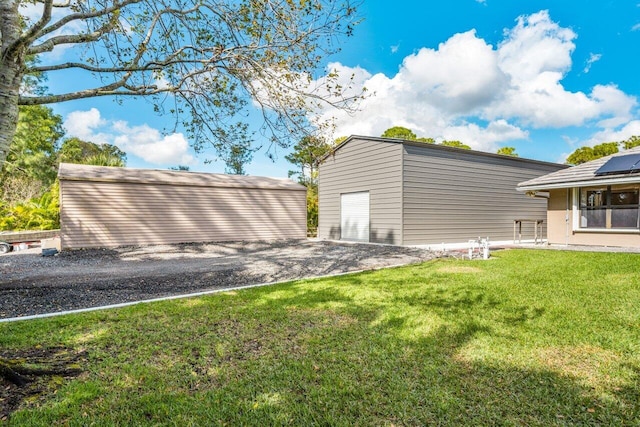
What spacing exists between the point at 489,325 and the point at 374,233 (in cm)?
1002

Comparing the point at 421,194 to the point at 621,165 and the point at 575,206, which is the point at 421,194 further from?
the point at 621,165

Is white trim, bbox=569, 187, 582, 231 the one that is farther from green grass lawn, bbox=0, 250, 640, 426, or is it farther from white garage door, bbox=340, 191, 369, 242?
white garage door, bbox=340, 191, 369, 242

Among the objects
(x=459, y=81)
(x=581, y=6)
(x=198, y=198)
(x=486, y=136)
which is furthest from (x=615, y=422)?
(x=486, y=136)

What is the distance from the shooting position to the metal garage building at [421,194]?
12.5 m

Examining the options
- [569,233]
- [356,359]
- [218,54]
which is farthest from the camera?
[569,233]

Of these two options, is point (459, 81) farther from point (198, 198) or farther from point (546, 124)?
point (198, 198)

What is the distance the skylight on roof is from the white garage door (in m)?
7.92

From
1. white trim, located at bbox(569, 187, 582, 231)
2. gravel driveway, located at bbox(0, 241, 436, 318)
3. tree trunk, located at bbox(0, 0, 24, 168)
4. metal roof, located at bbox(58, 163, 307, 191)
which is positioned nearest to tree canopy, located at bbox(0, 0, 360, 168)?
tree trunk, located at bbox(0, 0, 24, 168)

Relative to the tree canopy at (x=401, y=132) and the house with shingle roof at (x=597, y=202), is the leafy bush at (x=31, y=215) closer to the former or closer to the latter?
the house with shingle roof at (x=597, y=202)

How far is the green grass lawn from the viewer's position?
210 centimetres

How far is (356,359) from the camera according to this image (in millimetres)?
2842

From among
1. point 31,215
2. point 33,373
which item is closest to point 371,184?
point 33,373

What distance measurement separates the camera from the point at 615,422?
1.95 m

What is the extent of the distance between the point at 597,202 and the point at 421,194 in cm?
558
